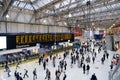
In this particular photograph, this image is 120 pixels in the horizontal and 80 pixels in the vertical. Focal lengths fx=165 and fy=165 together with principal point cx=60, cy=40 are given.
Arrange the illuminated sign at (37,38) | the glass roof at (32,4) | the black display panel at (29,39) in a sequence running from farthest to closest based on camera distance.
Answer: the glass roof at (32,4)
the illuminated sign at (37,38)
the black display panel at (29,39)

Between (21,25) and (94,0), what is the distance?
14.2 m

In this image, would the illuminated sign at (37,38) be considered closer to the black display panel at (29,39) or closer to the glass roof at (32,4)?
the black display panel at (29,39)

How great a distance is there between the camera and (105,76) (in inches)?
643

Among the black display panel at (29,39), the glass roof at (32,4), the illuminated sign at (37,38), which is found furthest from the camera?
the glass roof at (32,4)

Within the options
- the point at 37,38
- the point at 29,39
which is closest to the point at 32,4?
the point at 37,38

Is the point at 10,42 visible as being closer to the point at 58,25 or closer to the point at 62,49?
the point at 62,49

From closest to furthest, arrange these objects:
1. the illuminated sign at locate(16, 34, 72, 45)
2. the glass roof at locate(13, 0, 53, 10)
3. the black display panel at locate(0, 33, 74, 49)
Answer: the black display panel at locate(0, 33, 74, 49), the illuminated sign at locate(16, 34, 72, 45), the glass roof at locate(13, 0, 53, 10)

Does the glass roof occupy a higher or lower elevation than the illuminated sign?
higher

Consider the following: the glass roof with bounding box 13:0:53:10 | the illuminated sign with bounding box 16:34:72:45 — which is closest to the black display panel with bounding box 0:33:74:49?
the illuminated sign with bounding box 16:34:72:45

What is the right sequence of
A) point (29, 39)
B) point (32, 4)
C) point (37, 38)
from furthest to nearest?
point (32, 4), point (37, 38), point (29, 39)

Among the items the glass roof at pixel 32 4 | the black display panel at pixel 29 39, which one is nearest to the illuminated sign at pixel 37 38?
the black display panel at pixel 29 39

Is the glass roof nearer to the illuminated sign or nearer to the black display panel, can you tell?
the illuminated sign

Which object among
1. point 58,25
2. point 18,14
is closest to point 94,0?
point 18,14

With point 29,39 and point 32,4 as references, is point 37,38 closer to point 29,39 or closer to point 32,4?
point 29,39
